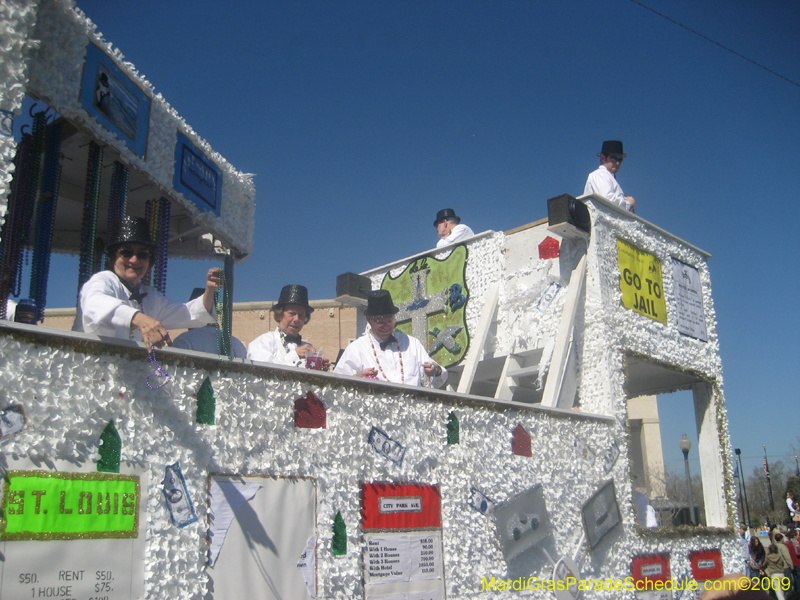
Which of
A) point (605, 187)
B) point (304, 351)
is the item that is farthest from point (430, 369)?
point (605, 187)

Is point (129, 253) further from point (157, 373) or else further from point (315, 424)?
point (315, 424)

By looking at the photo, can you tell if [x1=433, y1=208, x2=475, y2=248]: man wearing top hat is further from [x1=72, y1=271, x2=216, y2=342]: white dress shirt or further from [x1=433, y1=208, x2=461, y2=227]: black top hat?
[x1=72, y1=271, x2=216, y2=342]: white dress shirt

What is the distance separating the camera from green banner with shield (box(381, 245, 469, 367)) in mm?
8477

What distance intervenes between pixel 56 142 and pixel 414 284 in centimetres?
531

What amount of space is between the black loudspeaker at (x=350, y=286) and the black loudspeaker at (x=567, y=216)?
2902mm

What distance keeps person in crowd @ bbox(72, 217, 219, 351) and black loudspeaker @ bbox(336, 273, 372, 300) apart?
4629mm

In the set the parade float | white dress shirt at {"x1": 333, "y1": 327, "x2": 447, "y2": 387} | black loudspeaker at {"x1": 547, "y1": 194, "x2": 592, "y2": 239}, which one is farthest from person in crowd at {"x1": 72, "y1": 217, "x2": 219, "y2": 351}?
black loudspeaker at {"x1": 547, "y1": 194, "x2": 592, "y2": 239}

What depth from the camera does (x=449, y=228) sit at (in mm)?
9391

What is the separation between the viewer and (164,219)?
19.0ft

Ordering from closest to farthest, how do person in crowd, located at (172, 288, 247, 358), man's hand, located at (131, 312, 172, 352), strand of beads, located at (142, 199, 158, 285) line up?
man's hand, located at (131, 312, 172, 352) < person in crowd, located at (172, 288, 247, 358) < strand of beads, located at (142, 199, 158, 285)

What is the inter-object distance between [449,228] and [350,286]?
5.11ft

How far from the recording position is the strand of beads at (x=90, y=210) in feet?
15.7

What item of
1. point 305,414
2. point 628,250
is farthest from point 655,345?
point 305,414

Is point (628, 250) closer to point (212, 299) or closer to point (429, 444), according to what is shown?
point (429, 444)
